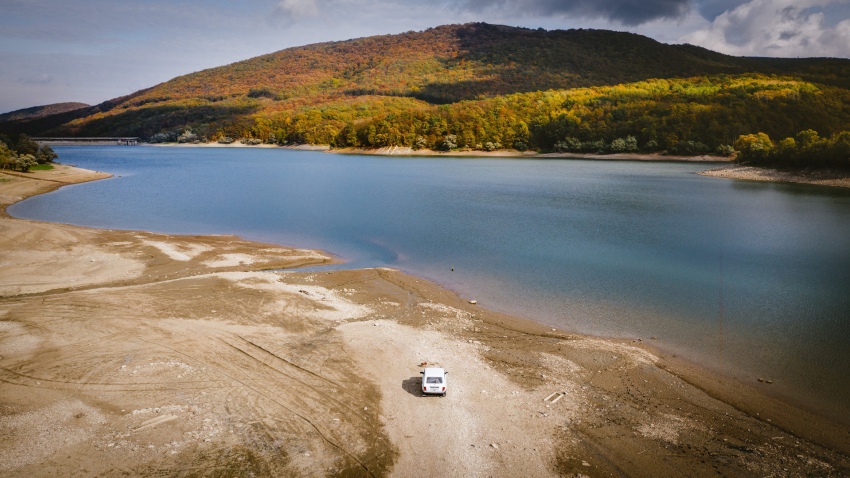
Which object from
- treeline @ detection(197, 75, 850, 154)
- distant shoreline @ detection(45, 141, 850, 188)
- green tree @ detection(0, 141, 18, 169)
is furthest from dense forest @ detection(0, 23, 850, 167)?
green tree @ detection(0, 141, 18, 169)

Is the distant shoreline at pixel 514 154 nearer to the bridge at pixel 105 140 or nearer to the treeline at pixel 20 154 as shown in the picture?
the treeline at pixel 20 154

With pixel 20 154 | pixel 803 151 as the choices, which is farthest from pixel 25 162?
pixel 803 151

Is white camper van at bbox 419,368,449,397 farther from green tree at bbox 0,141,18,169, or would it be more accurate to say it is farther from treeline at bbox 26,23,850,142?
treeline at bbox 26,23,850,142

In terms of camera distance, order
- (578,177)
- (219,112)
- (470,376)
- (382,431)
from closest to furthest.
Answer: (382,431)
(470,376)
(578,177)
(219,112)

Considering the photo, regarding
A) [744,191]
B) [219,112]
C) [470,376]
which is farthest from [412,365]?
[219,112]

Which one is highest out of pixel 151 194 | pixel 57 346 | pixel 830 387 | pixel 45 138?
Result: pixel 45 138

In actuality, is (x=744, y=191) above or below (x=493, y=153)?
below

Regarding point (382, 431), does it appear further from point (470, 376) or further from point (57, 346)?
point (57, 346)

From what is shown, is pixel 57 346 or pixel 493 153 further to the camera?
pixel 493 153

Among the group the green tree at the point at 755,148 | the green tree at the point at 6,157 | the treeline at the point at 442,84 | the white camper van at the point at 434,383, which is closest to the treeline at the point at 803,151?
the green tree at the point at 755,148
